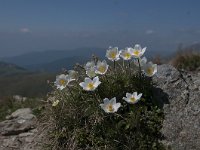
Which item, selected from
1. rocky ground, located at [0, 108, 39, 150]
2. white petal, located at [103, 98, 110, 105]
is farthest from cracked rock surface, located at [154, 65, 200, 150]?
rocky ground, located at [0, 108, 39, 150]

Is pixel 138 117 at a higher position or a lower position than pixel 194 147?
higher

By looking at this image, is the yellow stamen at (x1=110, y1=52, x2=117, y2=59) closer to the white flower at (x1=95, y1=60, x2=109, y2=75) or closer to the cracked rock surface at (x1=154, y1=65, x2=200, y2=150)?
the white flower at (x1=95, y1=60, x2=109, y2=75)

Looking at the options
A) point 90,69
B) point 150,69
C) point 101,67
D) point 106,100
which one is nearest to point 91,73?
point 90,69

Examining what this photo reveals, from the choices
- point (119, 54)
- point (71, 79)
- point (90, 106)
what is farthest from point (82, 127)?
point (119, 54)

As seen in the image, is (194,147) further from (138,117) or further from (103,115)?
(103,115)

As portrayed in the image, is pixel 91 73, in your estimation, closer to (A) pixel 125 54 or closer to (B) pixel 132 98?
(A) pixel 125 54

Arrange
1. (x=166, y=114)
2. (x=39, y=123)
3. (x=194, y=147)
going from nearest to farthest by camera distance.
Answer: (x=194, y=147) → (x=166, y=114) → (x=39, y=123)

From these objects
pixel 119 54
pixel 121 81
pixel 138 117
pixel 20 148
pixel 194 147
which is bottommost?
pixel 20 148
